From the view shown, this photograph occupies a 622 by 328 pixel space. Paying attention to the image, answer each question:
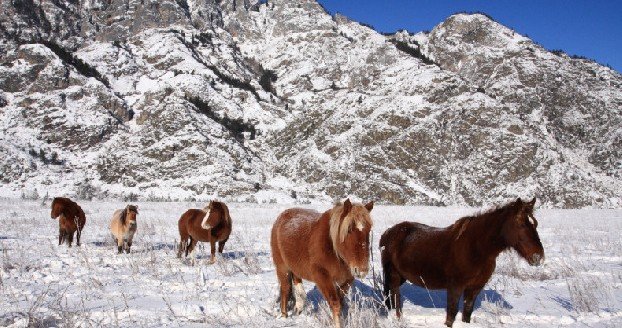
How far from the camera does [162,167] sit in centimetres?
7112

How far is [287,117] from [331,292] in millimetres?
92719

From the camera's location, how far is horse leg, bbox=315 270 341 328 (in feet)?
13.3

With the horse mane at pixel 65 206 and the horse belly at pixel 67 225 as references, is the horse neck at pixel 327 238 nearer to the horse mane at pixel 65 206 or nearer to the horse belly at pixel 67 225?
the horse belly at pixel 67 225

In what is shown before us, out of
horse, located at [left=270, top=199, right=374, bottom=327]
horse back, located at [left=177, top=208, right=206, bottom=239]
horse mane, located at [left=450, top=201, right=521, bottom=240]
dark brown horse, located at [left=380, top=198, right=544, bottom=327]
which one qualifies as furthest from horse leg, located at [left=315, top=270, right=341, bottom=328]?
horse back, located at [left=177, top=208, right=206, bottom=239]

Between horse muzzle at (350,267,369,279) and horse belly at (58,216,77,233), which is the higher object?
horse muzzle at (350,267,369,279)

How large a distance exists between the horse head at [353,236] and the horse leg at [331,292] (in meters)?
0.38

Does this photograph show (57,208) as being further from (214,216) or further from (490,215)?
(490,215)

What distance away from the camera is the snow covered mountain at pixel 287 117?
2741 inches

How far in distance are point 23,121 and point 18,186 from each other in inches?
846

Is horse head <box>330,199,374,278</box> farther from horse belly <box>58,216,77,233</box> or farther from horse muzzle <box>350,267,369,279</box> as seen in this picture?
horse belly <box>58,216,77,233</box>

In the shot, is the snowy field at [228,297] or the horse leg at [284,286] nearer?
the snowy field at [228,297]

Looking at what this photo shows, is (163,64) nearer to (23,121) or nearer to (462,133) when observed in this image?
(23,121)

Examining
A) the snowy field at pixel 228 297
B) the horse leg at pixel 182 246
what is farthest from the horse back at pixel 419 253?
the horse leg at pixel 182 246

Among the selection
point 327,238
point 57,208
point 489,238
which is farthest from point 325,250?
point 57,208
